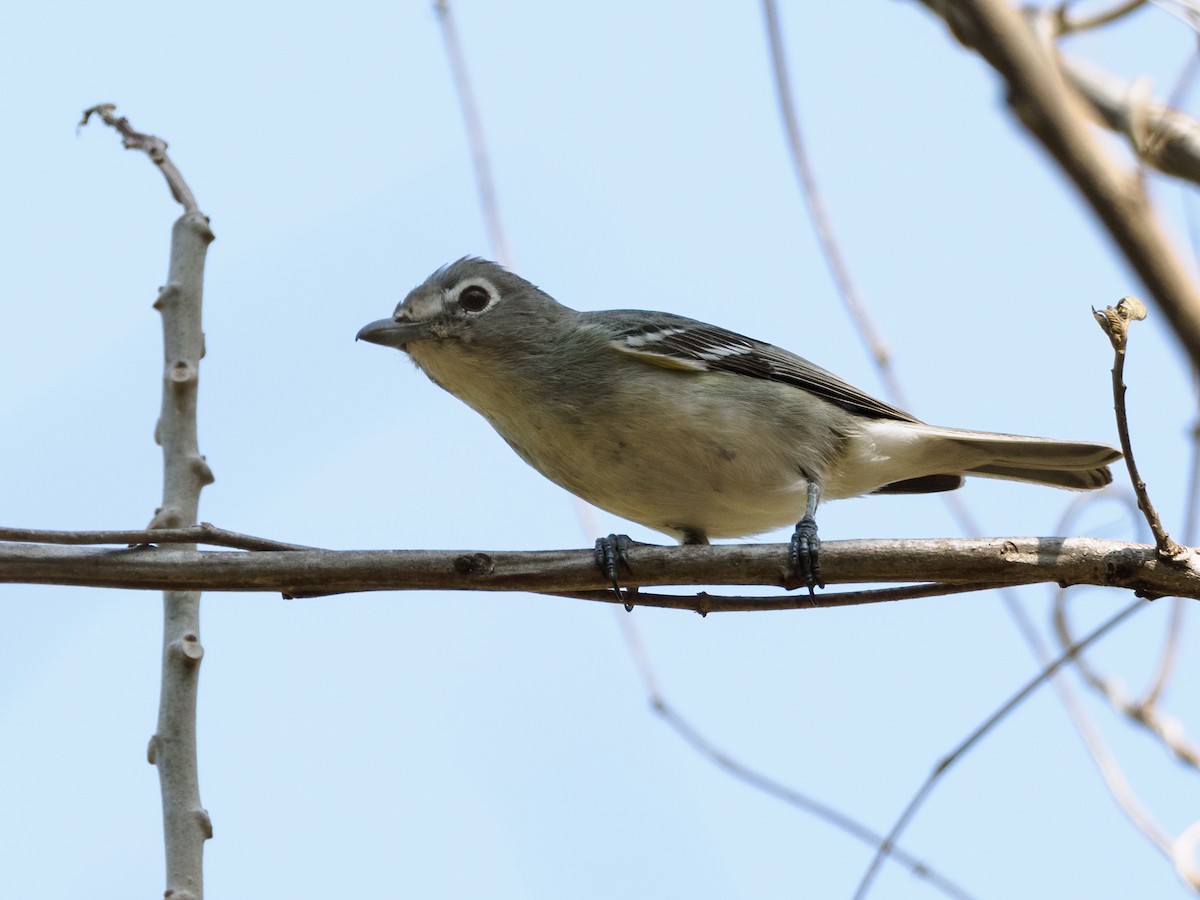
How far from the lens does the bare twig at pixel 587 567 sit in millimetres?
2859

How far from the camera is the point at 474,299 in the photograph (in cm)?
573

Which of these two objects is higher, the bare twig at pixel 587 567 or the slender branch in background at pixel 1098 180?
the bare twig at pixel 587 567

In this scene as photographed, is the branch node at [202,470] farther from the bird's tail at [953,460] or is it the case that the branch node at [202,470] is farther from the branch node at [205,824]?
the bird's tail at [953,460]

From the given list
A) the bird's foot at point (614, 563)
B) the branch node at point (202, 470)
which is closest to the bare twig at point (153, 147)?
the branch node at point (202, 470)

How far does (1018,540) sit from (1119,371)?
1.93 feet

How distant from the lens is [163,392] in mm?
3283

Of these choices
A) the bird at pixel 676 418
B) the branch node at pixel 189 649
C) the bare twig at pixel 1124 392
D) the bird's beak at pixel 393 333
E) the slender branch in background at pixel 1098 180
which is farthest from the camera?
the bird's beak at pixel 393 333

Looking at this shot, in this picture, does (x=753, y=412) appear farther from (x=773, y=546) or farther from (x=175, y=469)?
(x=175, y=469)

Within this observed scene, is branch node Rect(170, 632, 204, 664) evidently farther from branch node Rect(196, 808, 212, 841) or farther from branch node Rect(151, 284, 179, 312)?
branch node Rect(151, 284, 179, 312)

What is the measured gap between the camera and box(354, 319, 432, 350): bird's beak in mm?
5324

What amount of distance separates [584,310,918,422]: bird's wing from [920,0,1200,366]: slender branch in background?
3.84 m

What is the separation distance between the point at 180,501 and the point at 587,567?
42.7 inches

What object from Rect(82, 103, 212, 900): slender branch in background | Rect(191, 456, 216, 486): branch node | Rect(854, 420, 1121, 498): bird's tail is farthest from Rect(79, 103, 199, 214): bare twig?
Rect(854, 420, 1121, 498): bird's tail

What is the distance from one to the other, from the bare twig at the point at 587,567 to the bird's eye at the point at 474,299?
254cm
